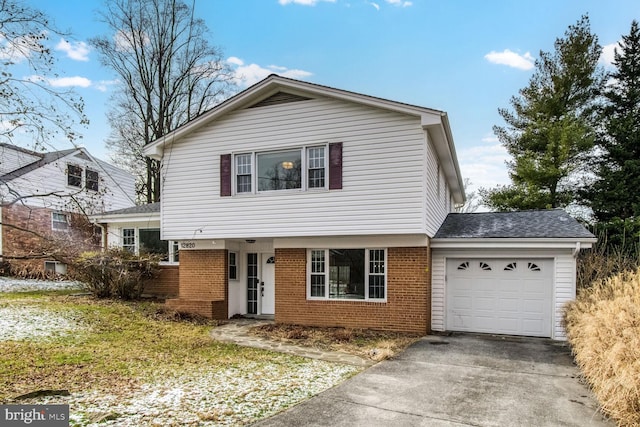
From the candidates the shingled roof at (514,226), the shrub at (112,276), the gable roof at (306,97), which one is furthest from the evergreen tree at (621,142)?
the shrub at (112,276)

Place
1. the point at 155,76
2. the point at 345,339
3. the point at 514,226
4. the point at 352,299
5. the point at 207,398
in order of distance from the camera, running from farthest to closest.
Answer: the point at 155,76
the point at 514,226
the point at 352,299
the point at 345,339
the point at 207,398

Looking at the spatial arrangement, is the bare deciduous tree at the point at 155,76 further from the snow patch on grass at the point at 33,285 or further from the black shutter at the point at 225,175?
the black shutter at the point at 225,175

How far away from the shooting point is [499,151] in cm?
2339

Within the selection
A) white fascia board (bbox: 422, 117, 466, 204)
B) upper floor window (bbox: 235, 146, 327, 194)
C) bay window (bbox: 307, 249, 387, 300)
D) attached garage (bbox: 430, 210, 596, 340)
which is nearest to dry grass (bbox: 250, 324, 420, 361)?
bay window (bbox: 307, 249, 387, 300)

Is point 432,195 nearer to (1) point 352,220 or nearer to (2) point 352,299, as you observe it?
(1) point 352,220

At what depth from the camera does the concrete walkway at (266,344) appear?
794cm

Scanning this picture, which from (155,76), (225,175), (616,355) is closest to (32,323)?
(225,175)

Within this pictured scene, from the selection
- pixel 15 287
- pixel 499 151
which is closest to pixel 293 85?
pixel 15 287

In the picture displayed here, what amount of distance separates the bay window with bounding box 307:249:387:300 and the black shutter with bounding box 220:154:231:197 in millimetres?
2949

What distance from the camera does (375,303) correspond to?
10.8 metres

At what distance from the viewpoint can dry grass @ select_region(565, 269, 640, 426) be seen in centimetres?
436

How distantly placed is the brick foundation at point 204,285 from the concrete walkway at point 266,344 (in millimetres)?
818

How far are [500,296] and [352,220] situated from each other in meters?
4.58

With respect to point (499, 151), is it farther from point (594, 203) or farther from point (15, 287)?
point (15, 287)
